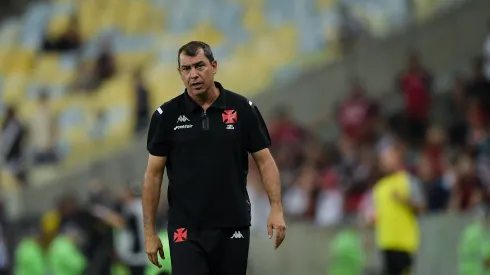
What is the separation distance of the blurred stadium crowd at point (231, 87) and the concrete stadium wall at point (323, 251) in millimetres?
358

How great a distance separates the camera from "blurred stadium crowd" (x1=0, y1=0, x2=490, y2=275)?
20.0m

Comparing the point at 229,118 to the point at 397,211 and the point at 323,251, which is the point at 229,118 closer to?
the point at 397,211

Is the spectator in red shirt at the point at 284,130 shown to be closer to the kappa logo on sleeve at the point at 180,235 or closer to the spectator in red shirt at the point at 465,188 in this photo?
the spectator in red shirt at the point at 465,188

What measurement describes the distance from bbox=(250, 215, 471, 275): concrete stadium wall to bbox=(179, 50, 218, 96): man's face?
816 cm

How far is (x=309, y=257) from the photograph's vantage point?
68.0 ft

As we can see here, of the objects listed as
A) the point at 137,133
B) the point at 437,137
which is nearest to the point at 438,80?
the point at 437,137

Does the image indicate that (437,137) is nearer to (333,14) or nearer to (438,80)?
(438,80)

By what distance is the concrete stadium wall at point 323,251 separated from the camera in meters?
17.0

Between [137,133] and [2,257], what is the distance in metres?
4.94

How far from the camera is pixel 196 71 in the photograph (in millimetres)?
9219

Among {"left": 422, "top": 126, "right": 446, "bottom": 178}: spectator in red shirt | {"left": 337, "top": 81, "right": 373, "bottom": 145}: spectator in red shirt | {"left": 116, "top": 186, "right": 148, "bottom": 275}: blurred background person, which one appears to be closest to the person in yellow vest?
{"left": 116, "top": 186, "right": 148, "bottom": 275}: blurred background person

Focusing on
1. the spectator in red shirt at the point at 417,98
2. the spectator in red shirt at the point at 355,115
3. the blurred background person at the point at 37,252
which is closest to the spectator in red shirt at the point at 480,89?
the spectator in red shirt at the point at 417,98

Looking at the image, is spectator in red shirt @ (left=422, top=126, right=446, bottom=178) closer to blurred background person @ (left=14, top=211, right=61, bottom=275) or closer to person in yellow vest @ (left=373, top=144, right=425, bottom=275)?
person in yellow vest @ (left=373, top=144, right=425, bottom=275)

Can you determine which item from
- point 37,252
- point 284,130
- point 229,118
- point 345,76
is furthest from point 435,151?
point 229,118
